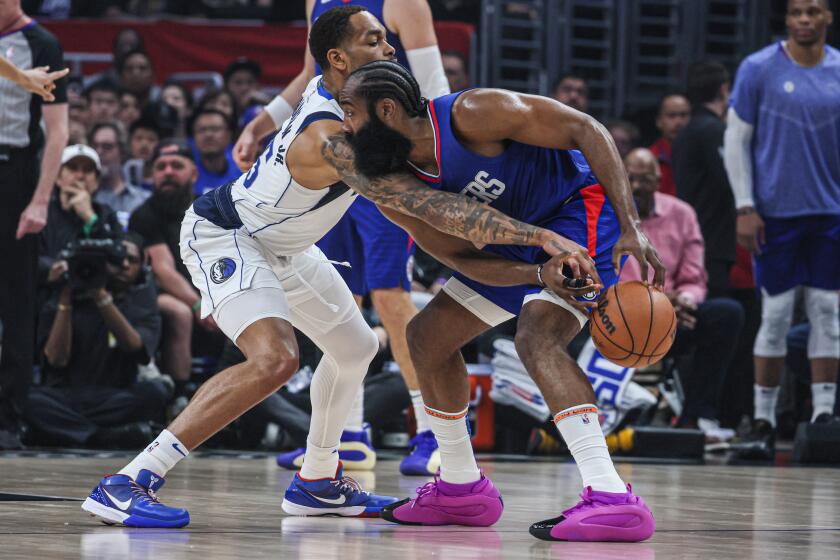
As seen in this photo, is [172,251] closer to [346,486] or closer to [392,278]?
[392,278]

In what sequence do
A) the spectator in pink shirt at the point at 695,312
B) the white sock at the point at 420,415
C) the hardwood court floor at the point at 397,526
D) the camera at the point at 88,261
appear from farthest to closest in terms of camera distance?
the spectator in pink shirt at the point at 695,312, the camera at the point at 88,261, the white sock at the point at 420,415, the hardwood court floor at the point at 397,526

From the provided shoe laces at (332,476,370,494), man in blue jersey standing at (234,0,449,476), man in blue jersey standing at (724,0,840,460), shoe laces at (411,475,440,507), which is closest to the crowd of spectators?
man in blue jersey standing at (724,0,840,460)

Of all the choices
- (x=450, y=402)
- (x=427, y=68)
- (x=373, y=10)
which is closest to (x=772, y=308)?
(x=427, y=68)

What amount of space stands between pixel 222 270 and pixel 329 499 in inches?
34.4

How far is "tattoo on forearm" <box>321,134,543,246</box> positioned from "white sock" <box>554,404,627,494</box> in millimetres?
509

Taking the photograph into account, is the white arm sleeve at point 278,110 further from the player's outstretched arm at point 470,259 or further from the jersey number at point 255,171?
the player's outstretched arm at point 470,259

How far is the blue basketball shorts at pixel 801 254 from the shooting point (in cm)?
779

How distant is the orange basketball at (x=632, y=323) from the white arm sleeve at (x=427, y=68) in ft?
7.17

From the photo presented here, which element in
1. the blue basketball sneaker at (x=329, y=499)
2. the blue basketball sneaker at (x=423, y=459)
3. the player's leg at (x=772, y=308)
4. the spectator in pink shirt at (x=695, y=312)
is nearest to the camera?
the blue basketball sneaker at (x=329, y=499)

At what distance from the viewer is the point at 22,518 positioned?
4.30m

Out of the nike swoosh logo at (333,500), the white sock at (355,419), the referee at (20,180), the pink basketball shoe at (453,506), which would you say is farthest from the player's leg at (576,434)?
the referee at (20,180)

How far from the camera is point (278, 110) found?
6.03 metres

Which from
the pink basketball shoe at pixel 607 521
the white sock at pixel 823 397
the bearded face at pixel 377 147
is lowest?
the white sock at pixel 823 397

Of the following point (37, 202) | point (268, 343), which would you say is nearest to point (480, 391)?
point (37, 202)
